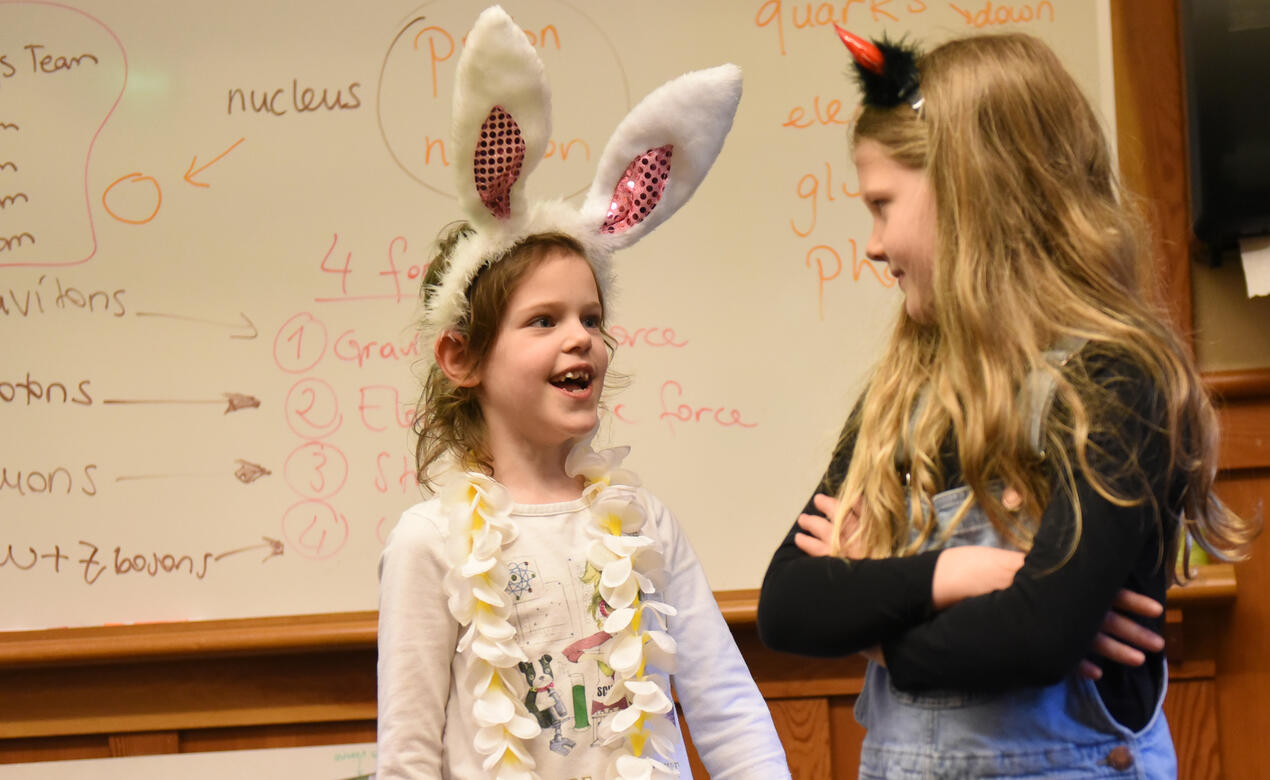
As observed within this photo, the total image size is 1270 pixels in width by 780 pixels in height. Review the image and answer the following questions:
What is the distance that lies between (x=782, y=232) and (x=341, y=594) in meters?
1.00

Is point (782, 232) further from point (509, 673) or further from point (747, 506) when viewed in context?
point (509, 673)

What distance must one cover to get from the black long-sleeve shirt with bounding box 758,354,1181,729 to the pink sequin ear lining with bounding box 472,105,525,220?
0.60m

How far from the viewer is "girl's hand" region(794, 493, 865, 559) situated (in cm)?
104

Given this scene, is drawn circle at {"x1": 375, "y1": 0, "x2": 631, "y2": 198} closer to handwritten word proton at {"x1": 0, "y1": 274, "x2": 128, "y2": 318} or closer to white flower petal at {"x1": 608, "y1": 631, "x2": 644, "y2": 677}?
handwritten word proton at {"x1": 0, "y1": 274, "x2": 128, "y2": 318}

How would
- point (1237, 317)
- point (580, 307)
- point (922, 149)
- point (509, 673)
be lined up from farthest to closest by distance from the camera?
point (1237, 317), point (580, 307), point (509, 673), point (922, 149)

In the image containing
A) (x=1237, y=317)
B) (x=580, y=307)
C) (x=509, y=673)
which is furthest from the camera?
(x=1237, y=317)

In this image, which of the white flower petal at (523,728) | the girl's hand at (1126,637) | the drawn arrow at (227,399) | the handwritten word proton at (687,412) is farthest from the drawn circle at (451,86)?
the girl's hand at (1126,637)

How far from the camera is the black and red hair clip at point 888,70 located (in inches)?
43.1

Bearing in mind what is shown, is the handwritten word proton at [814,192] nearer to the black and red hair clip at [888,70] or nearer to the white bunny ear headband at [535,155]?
the white bunny ear headband at [535,155]

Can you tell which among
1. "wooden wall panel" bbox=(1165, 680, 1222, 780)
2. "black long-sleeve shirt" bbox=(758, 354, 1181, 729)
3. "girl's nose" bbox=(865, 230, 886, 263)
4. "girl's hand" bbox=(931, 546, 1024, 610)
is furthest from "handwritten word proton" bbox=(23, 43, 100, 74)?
"wooden wall panel" bbox=(1165, 680, 1222, 780)

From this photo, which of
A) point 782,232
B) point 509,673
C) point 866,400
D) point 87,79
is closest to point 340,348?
point 87,79

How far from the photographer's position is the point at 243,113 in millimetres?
2033

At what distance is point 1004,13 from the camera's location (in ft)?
6.41

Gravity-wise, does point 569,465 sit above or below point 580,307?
below
